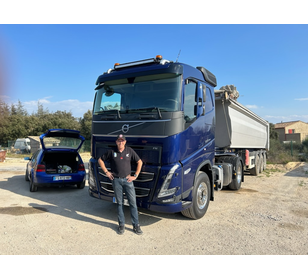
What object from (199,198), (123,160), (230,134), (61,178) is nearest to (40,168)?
(61,178)

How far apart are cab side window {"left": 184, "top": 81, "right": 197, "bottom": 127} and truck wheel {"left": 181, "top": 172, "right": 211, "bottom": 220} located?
1.26 meters

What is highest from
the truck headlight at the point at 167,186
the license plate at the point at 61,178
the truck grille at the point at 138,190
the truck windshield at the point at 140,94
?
the truck windshield at the point at 140,94

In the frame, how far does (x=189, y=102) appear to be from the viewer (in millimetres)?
4969

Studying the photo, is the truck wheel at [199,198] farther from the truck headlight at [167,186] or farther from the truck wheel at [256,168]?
the truck wheel at [256,168]

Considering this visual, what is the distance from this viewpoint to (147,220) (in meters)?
5.36

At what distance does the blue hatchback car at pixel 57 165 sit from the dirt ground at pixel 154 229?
0.64 m

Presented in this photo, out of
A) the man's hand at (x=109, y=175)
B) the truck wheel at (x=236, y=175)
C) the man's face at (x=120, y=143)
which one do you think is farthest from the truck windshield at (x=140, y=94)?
the truck wheel at (x=236, y=175)

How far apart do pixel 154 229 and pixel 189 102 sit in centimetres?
259

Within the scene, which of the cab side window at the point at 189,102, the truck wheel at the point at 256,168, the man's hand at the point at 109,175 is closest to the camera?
the man's hand at the point at 109,175

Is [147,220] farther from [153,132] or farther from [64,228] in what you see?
[153,132]

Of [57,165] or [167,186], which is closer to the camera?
[167,186]

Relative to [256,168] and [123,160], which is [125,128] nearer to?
[123,160]

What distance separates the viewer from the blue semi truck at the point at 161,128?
4.54m

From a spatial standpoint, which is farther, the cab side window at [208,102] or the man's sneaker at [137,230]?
the cab side window at [208,102]
